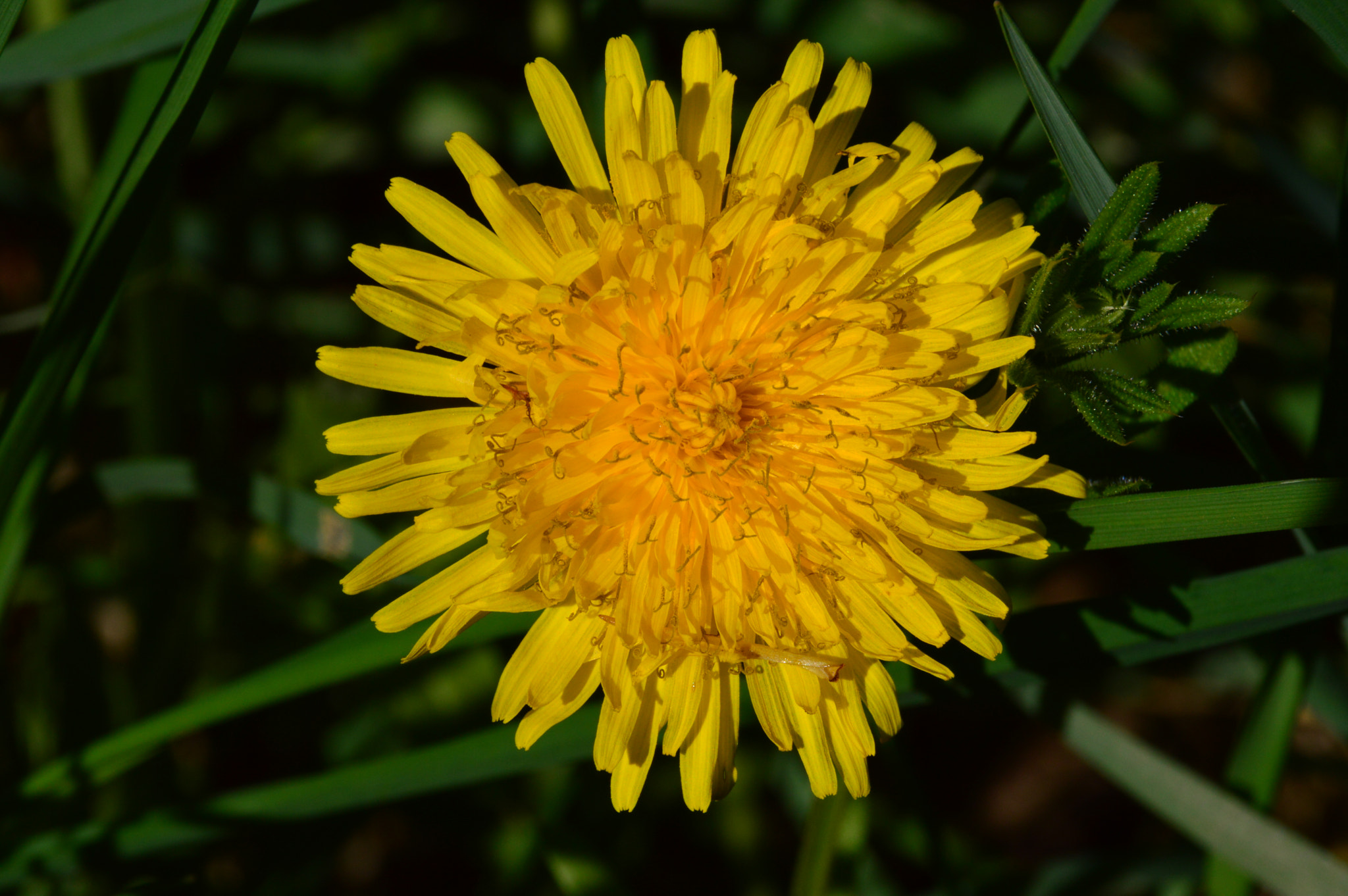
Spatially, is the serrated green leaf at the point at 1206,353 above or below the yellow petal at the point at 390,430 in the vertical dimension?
below

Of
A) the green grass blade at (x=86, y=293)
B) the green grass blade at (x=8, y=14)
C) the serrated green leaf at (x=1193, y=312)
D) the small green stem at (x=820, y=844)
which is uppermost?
the green grass blade at (x=8, y=14)


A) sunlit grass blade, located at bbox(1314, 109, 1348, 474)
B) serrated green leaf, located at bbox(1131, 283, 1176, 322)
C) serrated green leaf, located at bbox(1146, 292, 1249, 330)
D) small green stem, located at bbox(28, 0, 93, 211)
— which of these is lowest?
sunlit grass blade, located at bbox(1314, 109, 1348, 474)

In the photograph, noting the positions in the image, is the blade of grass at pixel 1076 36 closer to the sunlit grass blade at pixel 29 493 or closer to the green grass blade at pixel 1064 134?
the green grass blade at pixel 1064 134

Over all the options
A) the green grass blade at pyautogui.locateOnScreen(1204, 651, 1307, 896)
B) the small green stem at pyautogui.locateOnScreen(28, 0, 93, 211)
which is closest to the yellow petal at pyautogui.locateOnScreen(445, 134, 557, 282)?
the small green stem at pyautogui.locateOnScreen(28, 0, 93, 211)

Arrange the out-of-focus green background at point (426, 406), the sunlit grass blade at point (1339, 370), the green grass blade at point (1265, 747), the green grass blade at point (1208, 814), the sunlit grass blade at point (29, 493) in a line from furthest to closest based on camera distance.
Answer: the out-of-focus green background at point (426, 406) → the green grass blade at point (1265, 747) → the green grass blade at point (1208, 814) → the sunlit grass blade at point (29, 493) → the sunlit grass blade at point (1339, 370)

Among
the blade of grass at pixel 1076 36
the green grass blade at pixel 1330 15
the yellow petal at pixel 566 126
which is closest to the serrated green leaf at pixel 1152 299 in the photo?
the blade of grass at pixel 1076 36

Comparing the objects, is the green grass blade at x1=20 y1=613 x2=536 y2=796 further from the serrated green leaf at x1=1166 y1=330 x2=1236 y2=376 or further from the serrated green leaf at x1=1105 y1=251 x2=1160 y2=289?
the serrated green leaf at x1=1166 y1=330 x2=1236 y2=376
